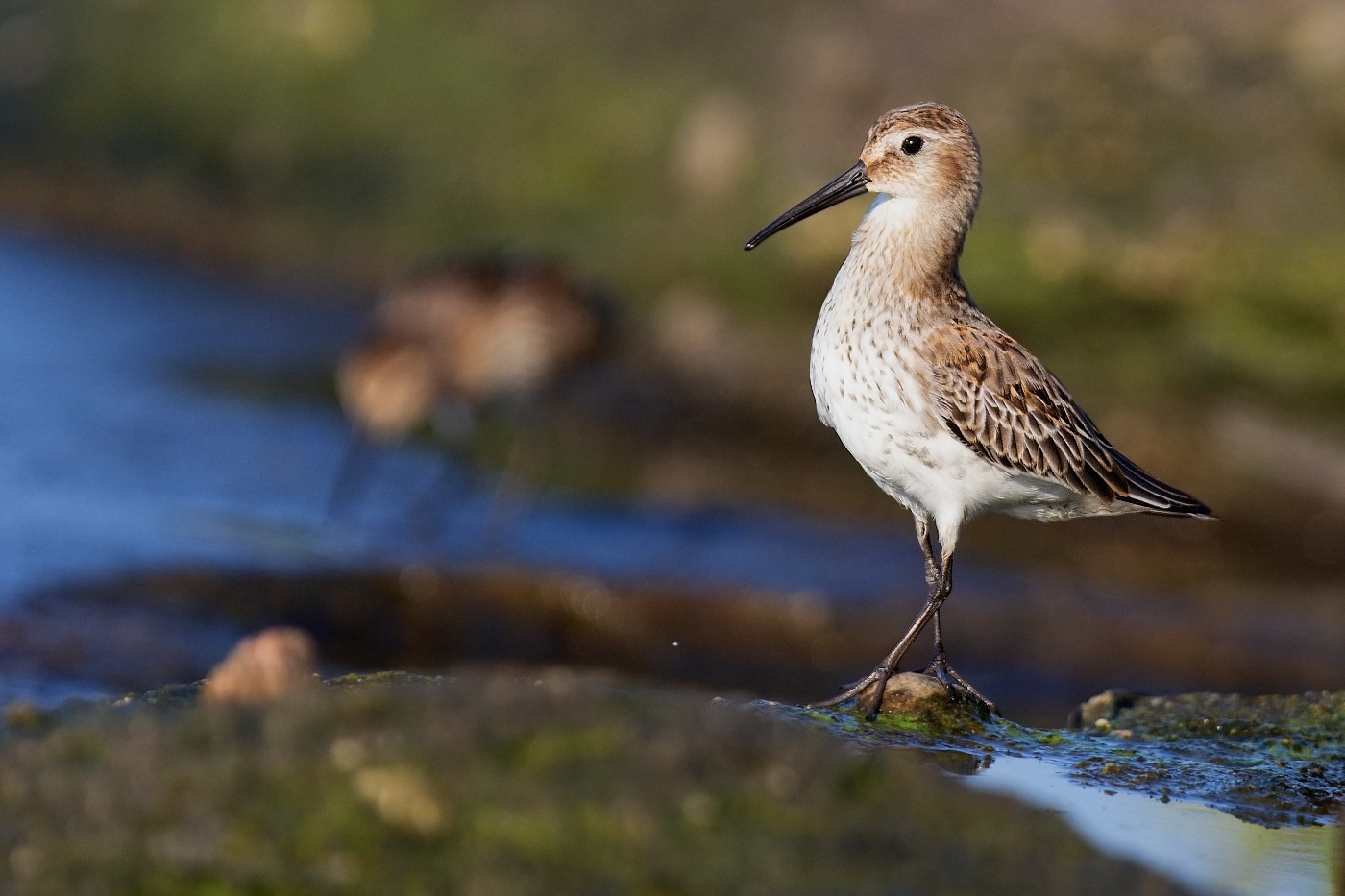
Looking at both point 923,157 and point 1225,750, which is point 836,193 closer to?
point 923,157

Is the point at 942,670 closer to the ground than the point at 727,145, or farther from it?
closer to the ground

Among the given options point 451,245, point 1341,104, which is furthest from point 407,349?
point 1341,104

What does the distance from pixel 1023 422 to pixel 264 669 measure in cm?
293

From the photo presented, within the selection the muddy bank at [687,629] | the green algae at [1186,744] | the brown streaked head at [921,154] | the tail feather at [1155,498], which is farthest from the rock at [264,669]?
the muddy bank at [687,629]

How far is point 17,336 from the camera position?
14461 mm

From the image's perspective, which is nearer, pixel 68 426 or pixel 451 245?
pixel 68 426

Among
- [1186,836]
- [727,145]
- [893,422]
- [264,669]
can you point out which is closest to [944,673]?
[893,422]

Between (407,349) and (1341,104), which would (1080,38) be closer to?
(1341,104)

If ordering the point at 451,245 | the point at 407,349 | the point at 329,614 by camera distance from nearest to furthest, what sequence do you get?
1. the point at 329,614
2. the point at 407,349
3. the point at 451,245

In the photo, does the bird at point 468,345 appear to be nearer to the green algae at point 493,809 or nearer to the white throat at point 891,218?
the white throat at point 891,218

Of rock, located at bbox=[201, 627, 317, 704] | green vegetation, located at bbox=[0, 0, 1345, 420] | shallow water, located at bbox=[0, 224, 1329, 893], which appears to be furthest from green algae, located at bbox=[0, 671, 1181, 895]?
green vegetation, located at bbox=[0, 0, 1345, 420]

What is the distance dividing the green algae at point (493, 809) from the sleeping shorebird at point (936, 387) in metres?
1.75

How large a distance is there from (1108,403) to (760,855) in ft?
32.8

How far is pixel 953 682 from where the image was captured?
6352 millimetres
